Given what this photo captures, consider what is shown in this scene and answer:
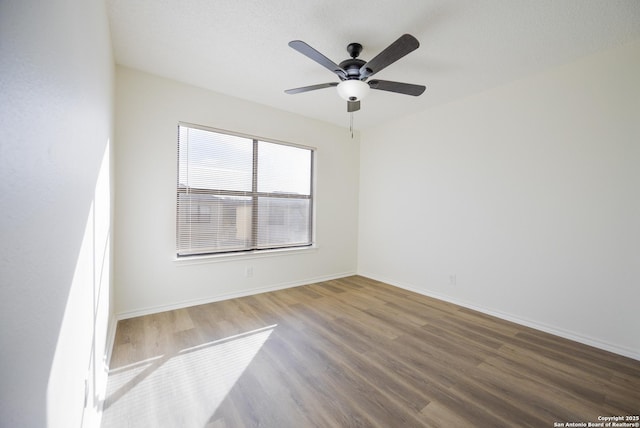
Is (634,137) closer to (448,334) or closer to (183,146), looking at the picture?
(448,334)

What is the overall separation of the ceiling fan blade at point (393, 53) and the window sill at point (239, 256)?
2.53 meters

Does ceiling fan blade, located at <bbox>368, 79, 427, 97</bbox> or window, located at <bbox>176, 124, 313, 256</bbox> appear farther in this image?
window, located at <bbox>176, 124, 313, 256</bbox>

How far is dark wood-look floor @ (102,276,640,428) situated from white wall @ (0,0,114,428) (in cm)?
67

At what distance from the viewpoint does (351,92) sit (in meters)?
2.19

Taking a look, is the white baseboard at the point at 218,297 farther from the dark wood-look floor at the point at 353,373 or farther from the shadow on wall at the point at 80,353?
the shadow on wall at the point at 80,353

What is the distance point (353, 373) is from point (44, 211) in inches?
76.5

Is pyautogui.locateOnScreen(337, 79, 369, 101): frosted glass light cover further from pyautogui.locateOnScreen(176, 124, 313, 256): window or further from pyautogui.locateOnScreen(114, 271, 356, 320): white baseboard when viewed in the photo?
pyautogui.locateOnScreen(114, 271, 356, 320): white baseboard

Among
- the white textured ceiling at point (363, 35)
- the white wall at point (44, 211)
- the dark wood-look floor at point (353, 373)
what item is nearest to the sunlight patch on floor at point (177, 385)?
the dark wood-look floor at point (353, 373)

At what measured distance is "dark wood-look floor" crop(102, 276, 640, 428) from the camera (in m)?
1.51

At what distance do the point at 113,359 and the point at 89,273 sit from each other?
1145mm

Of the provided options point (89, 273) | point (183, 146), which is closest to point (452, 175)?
point (183, 146)

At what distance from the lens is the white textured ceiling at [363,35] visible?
1.84 metres

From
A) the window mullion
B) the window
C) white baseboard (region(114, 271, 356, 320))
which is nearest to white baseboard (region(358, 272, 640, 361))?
white baseboard (region(114, 271, 356, 320))

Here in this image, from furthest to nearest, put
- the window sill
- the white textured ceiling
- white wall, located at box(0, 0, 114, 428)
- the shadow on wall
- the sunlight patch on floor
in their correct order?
the window sill
the white textured ceiling
the sunlight patch on floor
the shadow on wall
white wall, located at box(0, 0, 114, 428)
